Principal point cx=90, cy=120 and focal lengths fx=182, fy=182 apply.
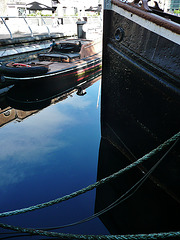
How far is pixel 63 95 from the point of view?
1023 centimetres

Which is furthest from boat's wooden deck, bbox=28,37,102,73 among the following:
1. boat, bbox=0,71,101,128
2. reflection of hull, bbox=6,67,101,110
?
boat, bbox=0,71,101,128

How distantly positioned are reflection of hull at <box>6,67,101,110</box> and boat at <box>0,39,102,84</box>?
1.46 feet

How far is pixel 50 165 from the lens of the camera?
A: 17.2ft

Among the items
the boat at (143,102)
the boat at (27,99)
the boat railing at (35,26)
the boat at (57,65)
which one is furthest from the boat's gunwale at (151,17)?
the boat railing at (35,26)

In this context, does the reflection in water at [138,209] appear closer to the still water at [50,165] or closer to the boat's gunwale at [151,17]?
the still water at [50,165]

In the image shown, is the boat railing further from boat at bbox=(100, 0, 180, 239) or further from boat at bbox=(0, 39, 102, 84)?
boat at bbox=(100, 0, 180, 239)

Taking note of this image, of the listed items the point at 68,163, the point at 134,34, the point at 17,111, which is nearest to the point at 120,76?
the point at 134,34

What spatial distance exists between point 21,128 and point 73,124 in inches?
79.6

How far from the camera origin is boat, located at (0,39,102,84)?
9008 millimetres

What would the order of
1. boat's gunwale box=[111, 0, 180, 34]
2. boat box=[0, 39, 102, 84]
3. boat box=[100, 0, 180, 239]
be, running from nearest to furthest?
1. boat's gunwale box=[111, 0, 180, 34]
2. boat box=[100, 0, 180, 239]
3. boat box=[0, 39, 102, 84]

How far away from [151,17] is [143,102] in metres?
1.50

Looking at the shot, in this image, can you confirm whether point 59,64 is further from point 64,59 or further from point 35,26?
point 35,26

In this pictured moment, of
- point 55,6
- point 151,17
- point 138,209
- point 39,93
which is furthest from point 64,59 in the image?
point 55,6

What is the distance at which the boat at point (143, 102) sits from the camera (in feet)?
9.80
